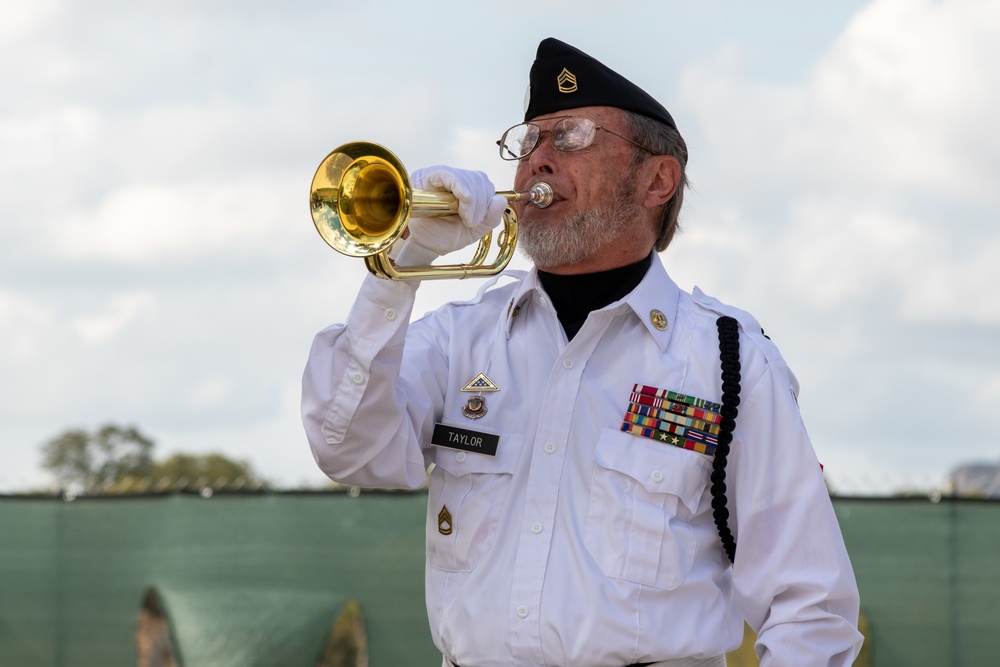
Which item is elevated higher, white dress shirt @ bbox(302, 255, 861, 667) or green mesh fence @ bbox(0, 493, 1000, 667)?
white dress shirt @ bbox(302, 255, 861, 667)

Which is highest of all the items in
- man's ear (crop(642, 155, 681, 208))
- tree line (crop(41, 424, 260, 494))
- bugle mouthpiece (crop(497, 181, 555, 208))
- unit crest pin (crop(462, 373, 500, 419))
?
man's ear (crop(642, 155, 681, 208))

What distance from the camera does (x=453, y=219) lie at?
119 inches

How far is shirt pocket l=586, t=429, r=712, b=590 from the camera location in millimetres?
2977

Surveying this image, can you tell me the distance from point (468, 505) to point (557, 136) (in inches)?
37.0

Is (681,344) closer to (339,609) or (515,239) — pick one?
(515,239)

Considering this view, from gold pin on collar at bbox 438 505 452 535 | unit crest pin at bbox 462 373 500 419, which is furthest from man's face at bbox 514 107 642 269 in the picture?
gold pin on collar at bbox 438 505 452 535

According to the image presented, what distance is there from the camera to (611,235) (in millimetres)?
3389

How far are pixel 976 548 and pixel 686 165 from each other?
120 inches

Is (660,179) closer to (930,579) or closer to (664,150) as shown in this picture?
(664,150)

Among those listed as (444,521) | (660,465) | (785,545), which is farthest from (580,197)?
(785,545)

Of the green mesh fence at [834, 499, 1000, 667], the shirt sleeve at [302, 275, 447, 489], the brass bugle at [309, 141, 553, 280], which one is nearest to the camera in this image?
the brass bugle at [309, 141, 553, 280]

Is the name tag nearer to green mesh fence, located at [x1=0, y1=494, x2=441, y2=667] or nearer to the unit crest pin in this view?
the unit crest pin

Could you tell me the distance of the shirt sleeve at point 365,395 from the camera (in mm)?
3041

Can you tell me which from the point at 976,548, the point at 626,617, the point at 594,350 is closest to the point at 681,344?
the point at 594,350
